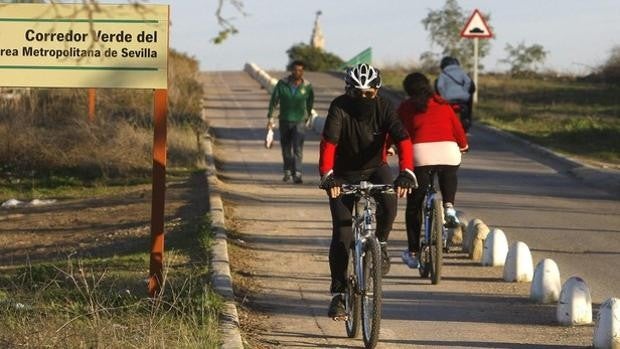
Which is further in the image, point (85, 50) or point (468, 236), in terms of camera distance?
point (468, 236)

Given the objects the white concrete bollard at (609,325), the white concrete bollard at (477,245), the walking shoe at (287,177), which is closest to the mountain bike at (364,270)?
the white concrete bollard at (609,325)

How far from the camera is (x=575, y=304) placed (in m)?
9.70

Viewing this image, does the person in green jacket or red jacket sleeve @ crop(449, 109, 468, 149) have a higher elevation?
red jacket sleeve @ crop(449, 109, 468, 149)

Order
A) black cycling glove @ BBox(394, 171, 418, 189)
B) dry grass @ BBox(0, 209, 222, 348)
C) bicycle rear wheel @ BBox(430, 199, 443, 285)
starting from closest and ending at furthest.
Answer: dry grass @ BBox(0, 209, 222, 348), black cycling glove @ BBox(394, 171, 418, 189), bicycle rear wheel @ BBox(430, 199, 443, 285)

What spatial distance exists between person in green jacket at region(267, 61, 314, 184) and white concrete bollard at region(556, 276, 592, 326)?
10021mm

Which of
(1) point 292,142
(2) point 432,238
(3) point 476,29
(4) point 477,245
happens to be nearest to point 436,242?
(2) point 432,238

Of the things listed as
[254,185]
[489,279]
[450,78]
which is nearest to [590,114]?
[450,78]

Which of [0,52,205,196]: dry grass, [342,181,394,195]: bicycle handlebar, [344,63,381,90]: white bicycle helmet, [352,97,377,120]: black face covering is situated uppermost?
[344,63,381,90]: white bicycle helmet

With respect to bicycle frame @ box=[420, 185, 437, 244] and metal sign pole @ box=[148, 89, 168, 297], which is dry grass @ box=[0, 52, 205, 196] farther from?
metal sign pole @ box=[148, 89, 168, 297]

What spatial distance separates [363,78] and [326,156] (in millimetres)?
635

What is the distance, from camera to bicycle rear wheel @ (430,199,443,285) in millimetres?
11398

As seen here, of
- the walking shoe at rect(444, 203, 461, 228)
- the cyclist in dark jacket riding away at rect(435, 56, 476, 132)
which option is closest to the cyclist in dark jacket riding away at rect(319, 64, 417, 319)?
the walking shoe at rect(444, 203, 461, 228)

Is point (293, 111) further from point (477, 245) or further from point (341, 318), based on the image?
point (341, 318)

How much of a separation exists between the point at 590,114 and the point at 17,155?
1577 cm
